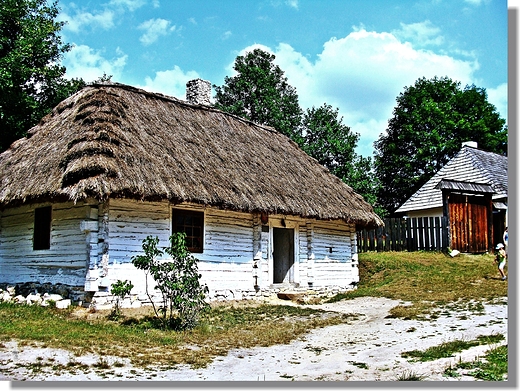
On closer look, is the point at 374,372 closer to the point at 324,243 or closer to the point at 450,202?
the point at 324,243

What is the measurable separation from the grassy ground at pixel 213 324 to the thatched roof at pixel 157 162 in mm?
2202

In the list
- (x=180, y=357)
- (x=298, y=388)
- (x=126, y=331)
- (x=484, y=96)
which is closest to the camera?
(x=298, y=388)

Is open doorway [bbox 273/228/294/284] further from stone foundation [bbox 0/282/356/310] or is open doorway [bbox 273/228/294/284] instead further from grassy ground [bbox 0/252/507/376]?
grassy ground [bbox 0/252/507/376]

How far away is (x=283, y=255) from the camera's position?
1609 cm

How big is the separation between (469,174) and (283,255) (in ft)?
37.5

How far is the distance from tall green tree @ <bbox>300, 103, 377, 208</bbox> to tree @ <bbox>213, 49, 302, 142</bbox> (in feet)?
2.86

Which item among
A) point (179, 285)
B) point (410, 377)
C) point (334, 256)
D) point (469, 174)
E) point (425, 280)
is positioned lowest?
point (410, 377)

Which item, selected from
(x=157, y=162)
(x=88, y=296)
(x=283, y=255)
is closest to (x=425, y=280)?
(x=283, y=255)

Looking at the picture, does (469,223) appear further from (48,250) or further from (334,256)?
(48,250)

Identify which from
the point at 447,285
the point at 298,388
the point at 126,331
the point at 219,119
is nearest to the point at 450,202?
the point at 447,285

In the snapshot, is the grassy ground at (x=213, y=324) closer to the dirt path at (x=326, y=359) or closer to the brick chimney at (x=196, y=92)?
the dirt path at (x=326, y=359)

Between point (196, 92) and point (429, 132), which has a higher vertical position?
point (429, 132)

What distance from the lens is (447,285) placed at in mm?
14688

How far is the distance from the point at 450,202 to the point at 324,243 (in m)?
6.42
